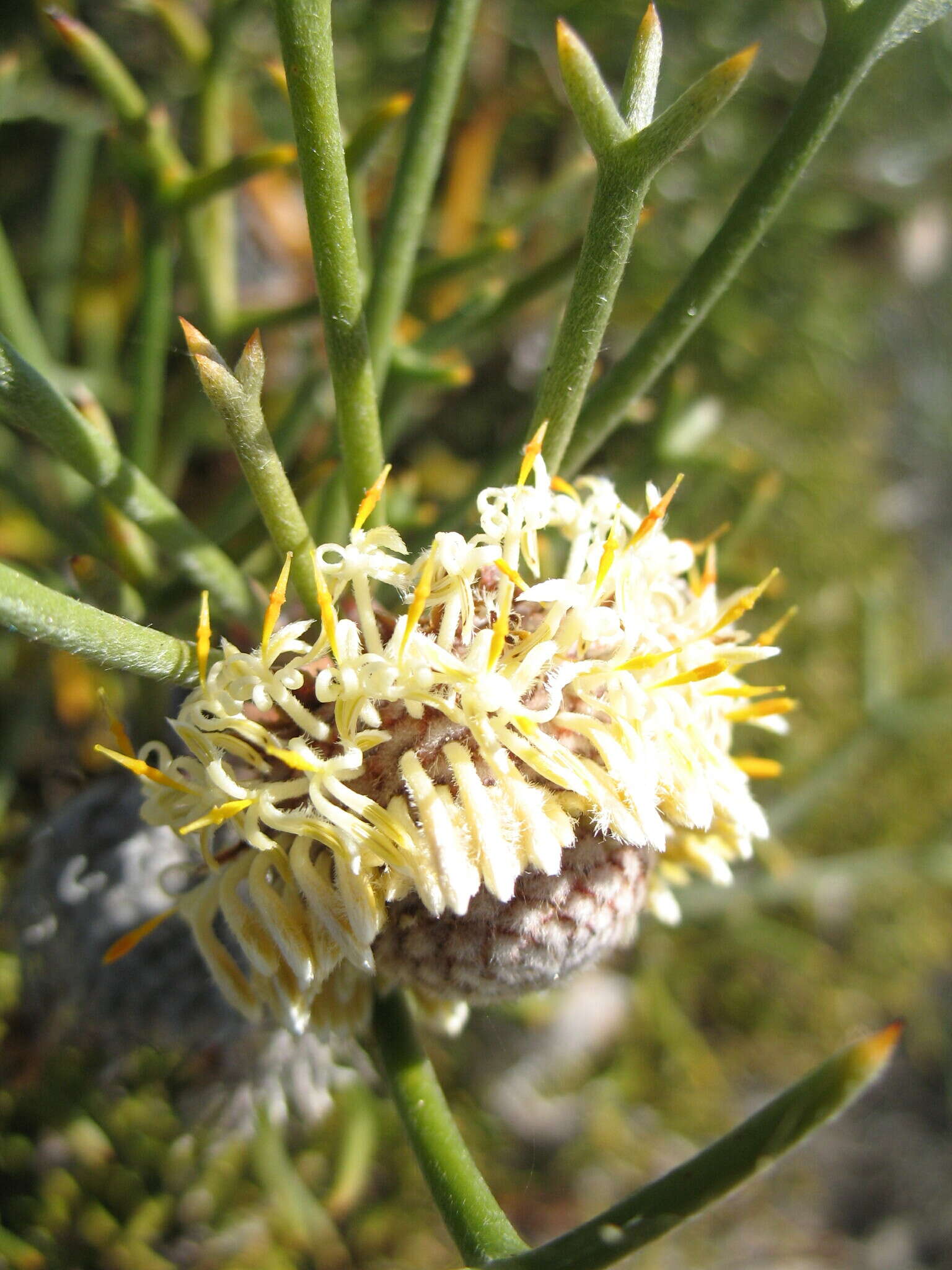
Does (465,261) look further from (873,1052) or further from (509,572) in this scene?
(873,1052)

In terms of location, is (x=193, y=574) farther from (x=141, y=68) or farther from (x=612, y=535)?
(x=141, y=68)

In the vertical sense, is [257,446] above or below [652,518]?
above

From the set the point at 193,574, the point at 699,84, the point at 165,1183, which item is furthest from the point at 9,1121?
the point at 699,84

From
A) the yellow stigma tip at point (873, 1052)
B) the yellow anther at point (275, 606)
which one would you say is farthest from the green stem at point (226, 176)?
the yellow stigma tip at point (873, 1052)

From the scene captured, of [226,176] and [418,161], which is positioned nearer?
[418,161]

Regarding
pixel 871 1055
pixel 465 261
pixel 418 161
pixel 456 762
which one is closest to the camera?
pixel 871 1055

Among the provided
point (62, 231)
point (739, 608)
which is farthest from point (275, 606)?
point (62, 231)

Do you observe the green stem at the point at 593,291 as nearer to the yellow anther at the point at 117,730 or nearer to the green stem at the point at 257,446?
the green stem at the point at 257,446
